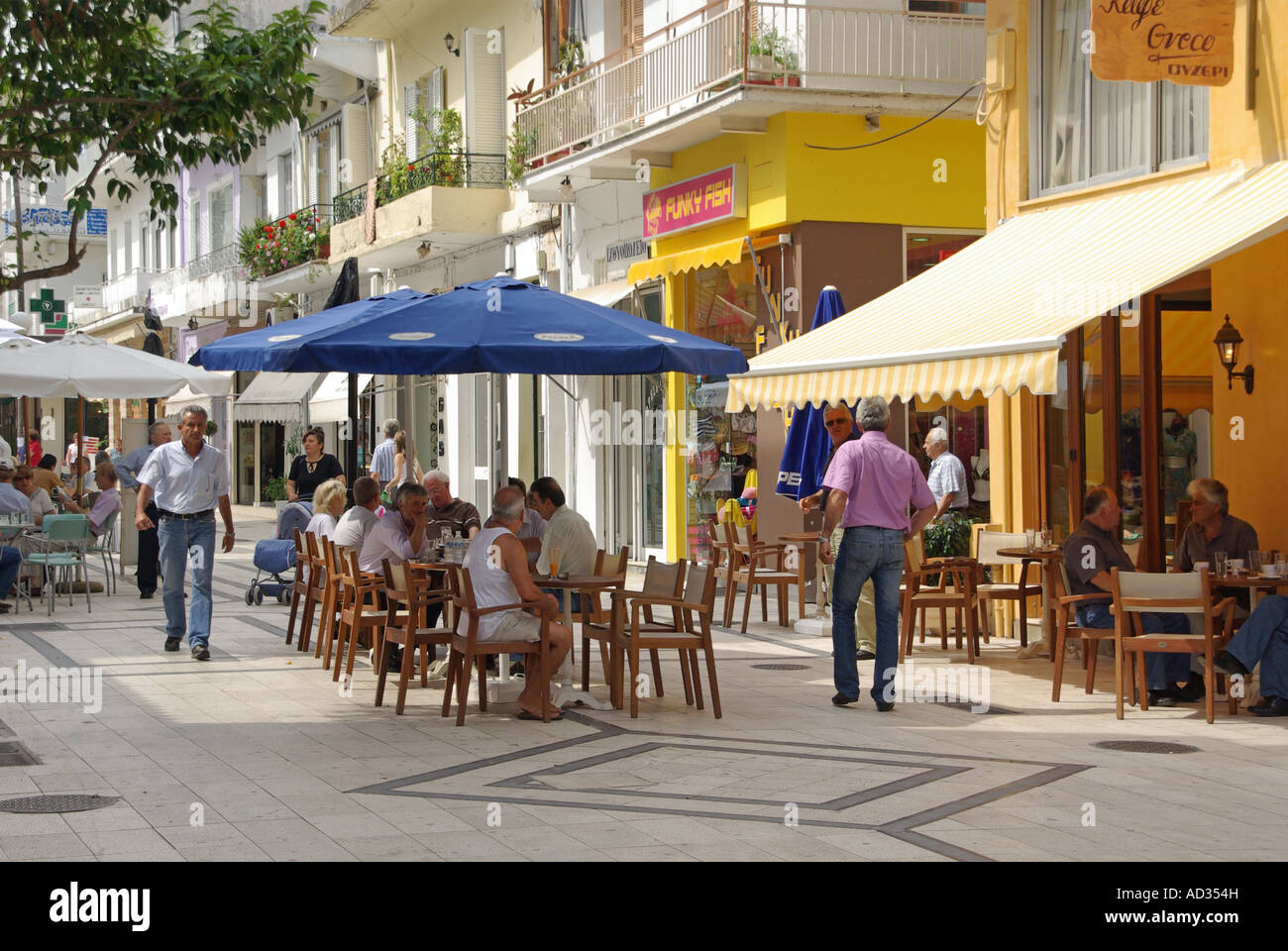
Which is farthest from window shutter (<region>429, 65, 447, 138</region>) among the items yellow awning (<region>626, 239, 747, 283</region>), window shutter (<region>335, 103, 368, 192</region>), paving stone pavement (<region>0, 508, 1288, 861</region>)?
paving stone pavement (<region>0, 508, 1288, 861</region>)

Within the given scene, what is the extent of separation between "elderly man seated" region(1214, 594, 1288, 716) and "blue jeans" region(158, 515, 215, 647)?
23.3ft

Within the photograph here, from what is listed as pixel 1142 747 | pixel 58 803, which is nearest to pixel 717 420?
pixel 1142 747

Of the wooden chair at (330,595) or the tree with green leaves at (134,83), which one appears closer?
the tree with green leaves at (134,83)

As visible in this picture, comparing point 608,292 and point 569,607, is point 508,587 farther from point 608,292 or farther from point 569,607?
point 608,292

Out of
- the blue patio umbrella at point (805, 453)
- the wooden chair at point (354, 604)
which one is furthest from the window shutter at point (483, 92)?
the wooden chair at point (354, 604)

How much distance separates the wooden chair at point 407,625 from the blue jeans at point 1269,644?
469 centimetres

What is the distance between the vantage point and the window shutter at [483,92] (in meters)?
23.4

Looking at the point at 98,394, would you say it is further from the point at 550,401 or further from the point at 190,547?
the point at 550,401

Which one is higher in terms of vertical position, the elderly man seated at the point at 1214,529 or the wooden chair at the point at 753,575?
the elderly man seated at the point at 1214,529

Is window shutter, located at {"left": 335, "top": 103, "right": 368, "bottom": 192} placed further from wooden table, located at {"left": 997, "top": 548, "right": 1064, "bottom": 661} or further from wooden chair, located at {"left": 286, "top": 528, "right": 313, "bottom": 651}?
wooden table, located at {"left": 997, "top": 548, "right": 1064, "bottom": 661}

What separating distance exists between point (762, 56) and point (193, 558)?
822 centimetres

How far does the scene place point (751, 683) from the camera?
10.8 metres

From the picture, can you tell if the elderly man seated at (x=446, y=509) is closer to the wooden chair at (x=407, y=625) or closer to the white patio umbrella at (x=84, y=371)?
the wooden chair at (x=407, y=625)

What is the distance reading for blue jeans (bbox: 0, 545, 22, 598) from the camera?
1495 centimetres
